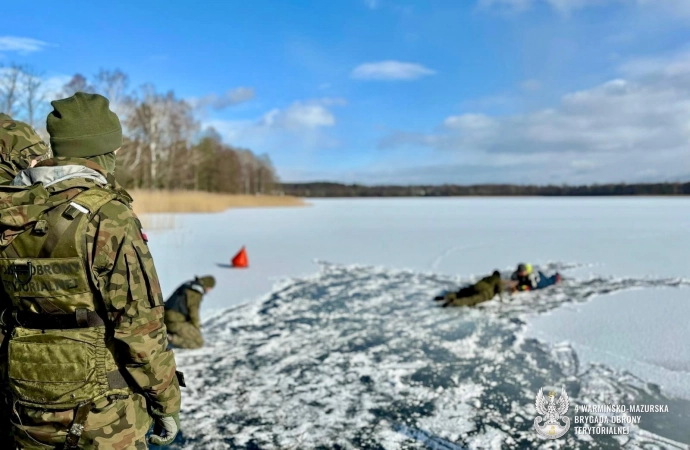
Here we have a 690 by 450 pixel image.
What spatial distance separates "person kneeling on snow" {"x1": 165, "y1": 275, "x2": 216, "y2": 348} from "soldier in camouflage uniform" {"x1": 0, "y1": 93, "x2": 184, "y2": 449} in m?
2.58

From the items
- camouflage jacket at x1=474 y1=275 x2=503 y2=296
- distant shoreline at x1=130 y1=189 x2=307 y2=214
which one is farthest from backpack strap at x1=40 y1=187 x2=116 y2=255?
distant shoreline at x1=130 y1=189 x2=307 y2=214

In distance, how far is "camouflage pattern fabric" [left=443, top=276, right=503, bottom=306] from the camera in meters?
5.49

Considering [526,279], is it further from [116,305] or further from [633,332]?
[116,305]

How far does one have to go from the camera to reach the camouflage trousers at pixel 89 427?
140 cm

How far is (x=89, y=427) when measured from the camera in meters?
1.40

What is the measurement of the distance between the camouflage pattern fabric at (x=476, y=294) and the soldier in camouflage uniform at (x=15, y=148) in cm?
443

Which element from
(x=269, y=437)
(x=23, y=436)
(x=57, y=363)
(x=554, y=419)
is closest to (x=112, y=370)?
(x=57, y=363)

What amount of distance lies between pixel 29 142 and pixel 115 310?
1502mm

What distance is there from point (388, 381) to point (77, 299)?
8.35ft

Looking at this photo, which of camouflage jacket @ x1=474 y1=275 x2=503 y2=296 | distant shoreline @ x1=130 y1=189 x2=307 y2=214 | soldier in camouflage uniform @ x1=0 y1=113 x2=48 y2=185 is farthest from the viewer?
distant shoreline @ x1=130 y1=189 x2=307 y2=214

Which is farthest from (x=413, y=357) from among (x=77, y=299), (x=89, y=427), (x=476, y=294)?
(x=77, y=299)

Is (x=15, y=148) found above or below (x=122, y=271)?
above

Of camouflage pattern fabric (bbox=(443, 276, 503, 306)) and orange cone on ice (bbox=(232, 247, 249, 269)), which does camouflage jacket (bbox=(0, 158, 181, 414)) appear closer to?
camouflage pattern fabric (bbox=(443, 276, 503, 306))

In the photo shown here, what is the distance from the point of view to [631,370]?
3.48 meters
